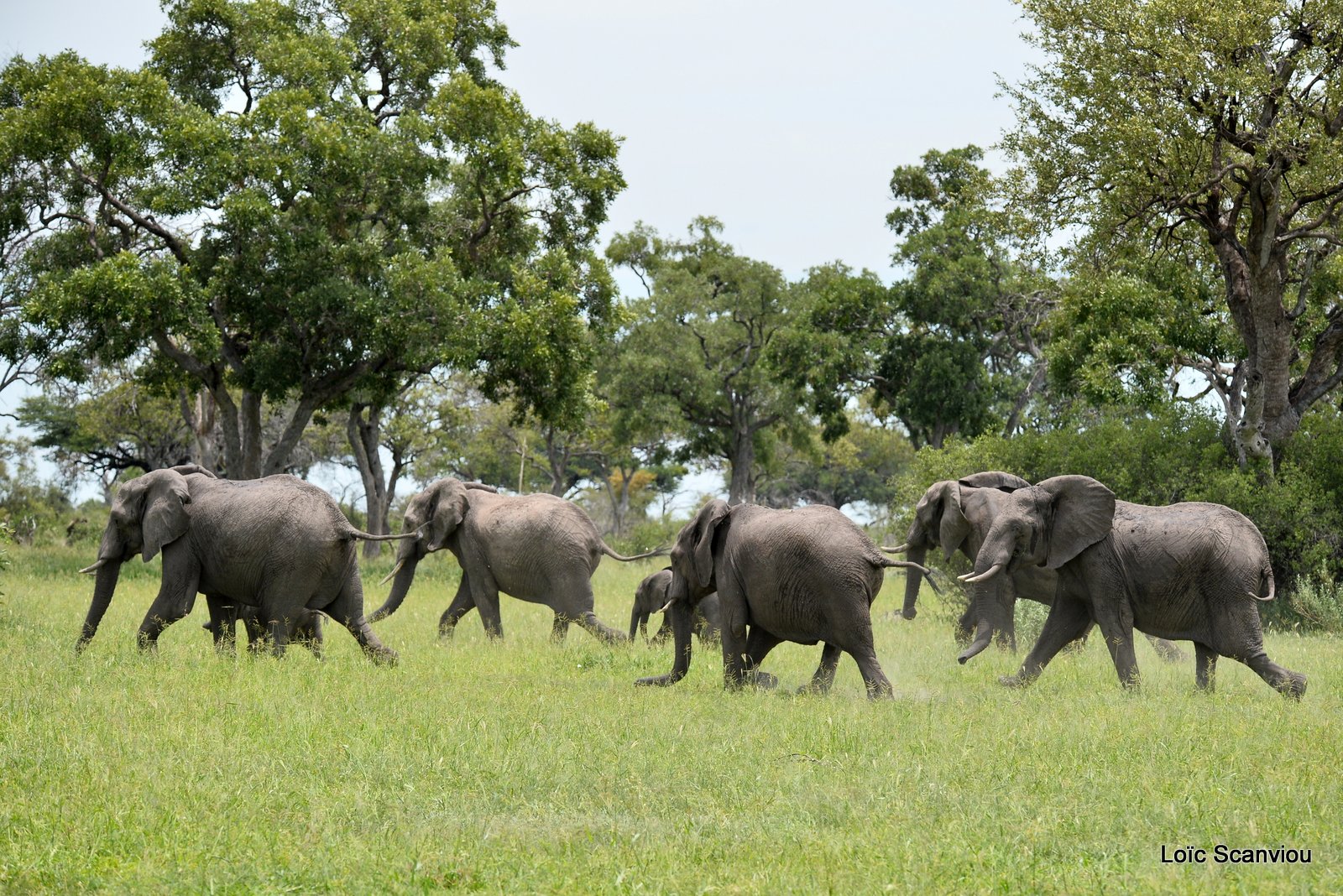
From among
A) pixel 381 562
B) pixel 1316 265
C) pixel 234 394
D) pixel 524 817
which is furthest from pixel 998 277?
pixel 524 817

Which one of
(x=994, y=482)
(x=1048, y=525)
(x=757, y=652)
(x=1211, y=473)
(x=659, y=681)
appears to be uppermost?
(x=1211, y=473)

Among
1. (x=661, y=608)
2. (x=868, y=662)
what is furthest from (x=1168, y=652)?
(x=661, y=608)

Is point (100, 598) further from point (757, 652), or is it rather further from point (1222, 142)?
point (1222, 142)

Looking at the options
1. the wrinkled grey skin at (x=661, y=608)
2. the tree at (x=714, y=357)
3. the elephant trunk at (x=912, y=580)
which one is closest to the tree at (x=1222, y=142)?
the elephant trunk at (x=912, y=580)

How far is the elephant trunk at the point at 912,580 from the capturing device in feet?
50.0

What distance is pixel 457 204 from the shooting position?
27.4 metres

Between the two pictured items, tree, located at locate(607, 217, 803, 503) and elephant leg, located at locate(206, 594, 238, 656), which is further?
tree, located at locate(607, 217, 803, 503)

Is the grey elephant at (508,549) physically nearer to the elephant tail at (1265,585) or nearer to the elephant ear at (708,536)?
the elephant ear at (708,536)

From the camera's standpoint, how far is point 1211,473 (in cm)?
2056

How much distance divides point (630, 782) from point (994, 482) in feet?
26.4

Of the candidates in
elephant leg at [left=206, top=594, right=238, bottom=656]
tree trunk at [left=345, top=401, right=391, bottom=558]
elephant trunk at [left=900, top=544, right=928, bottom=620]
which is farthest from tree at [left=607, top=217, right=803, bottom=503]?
elephant leg at [left=206, top=594, right=238, bottom=656]

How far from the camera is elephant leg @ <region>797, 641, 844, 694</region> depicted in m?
11.1

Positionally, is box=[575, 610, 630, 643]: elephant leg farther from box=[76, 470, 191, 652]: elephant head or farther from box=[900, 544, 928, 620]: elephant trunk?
box=[76, 470, 191, 652]: elephant head

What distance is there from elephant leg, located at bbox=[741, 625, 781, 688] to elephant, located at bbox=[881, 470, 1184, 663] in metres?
2.75
